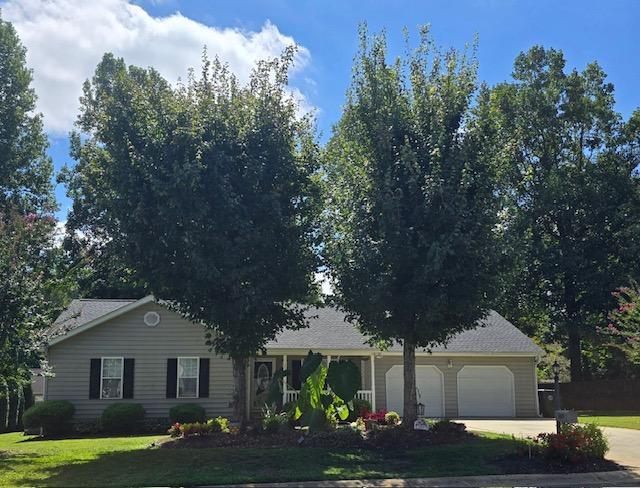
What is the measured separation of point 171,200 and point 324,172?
4.36 meters

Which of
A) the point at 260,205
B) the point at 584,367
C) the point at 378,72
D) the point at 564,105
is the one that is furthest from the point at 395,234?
the point at 584,367

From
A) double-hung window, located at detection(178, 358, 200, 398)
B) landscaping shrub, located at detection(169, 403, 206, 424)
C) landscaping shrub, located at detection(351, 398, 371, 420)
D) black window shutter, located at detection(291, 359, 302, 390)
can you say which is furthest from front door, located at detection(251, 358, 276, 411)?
landscaping shrub, located at detection(351, 398, 371, 420)

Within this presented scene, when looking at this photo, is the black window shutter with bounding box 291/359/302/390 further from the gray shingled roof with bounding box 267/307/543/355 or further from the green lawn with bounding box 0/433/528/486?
the green lawn with bounding box 0/433/528/486

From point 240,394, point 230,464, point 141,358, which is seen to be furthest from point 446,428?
point 141,358

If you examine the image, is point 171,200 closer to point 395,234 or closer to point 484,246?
point 395,234

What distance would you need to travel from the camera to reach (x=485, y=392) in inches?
1014

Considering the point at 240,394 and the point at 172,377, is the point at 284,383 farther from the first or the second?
the point at 240,394

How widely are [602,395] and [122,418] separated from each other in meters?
22.4

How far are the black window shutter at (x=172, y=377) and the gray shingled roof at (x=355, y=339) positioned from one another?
11.0 ft

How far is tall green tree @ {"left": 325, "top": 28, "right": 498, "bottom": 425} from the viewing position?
47.2ft

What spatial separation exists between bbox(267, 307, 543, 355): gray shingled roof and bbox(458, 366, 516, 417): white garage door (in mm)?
900

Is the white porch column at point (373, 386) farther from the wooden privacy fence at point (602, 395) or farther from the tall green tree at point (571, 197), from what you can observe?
the tall green tree at point (571, 197)

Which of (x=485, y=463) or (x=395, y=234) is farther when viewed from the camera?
(x=395, y=234)

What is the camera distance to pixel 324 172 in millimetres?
17031
